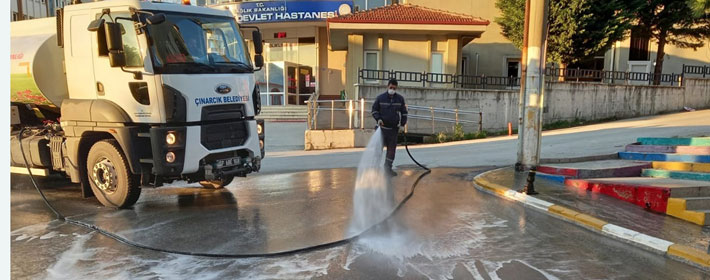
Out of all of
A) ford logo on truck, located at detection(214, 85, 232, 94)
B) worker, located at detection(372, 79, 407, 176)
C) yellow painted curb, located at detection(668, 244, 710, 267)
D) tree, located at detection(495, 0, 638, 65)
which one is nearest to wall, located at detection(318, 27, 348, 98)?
tree, located at detection(495, 0, 638, 65)

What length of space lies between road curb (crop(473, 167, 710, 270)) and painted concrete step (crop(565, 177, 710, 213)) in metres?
1.21

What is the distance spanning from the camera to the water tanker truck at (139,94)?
6000 millimetres

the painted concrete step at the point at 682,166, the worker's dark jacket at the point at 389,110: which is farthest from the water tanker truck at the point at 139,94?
the painted concrete step at the point at 682,166

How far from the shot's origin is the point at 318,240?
5066 mm

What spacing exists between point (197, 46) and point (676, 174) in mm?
7941

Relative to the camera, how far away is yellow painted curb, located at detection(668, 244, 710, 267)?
13.8ft

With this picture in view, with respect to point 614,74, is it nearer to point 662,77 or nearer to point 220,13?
point 662,77

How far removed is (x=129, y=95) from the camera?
20.1 feet

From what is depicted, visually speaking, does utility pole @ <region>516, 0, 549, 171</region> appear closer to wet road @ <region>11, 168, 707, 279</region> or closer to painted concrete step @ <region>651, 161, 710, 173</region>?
wet road @ <region>11, 168, 707, 279</region>

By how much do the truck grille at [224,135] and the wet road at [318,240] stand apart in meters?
0.99

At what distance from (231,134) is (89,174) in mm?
2296

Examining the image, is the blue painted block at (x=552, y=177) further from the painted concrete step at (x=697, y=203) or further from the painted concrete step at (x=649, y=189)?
the painted concrete step at (x=697, y=203)

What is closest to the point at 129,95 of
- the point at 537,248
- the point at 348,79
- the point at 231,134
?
the point at 231,134

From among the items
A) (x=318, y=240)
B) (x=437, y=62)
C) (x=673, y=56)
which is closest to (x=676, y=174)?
(x=318, y=240)
